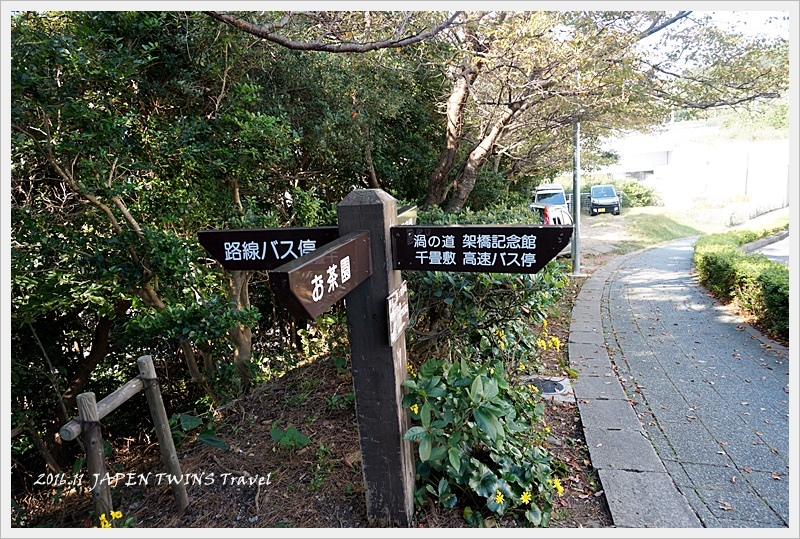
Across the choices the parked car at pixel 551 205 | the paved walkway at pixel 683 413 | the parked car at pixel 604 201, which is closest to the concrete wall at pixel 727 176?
the parked car at pixel 604 201

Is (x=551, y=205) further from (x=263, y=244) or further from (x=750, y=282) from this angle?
(x=263, y=244)

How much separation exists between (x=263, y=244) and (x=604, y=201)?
22.9m

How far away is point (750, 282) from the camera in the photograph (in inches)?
250

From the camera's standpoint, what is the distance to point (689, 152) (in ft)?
92.2

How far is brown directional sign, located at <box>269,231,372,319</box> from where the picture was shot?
57.6 inches

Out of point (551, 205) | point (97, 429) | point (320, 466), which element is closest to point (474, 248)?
point (320, 466)

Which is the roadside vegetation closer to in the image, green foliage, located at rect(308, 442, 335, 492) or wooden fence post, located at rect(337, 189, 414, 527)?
green foliage, located at rect(308, 442, 335, 492)

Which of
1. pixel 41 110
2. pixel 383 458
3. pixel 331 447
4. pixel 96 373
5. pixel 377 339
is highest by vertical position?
pixel 41 110

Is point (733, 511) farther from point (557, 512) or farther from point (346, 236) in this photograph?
point (346, 236)

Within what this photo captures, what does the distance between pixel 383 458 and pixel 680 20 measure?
6.74 m

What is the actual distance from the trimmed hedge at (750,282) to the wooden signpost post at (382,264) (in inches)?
209

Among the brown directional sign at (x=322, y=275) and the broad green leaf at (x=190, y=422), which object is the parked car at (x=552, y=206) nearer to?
the broad green leaf at (x=190, y=422)

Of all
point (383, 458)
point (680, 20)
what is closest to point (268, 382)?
point (383, 458)

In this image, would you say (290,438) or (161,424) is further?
(290,438)
